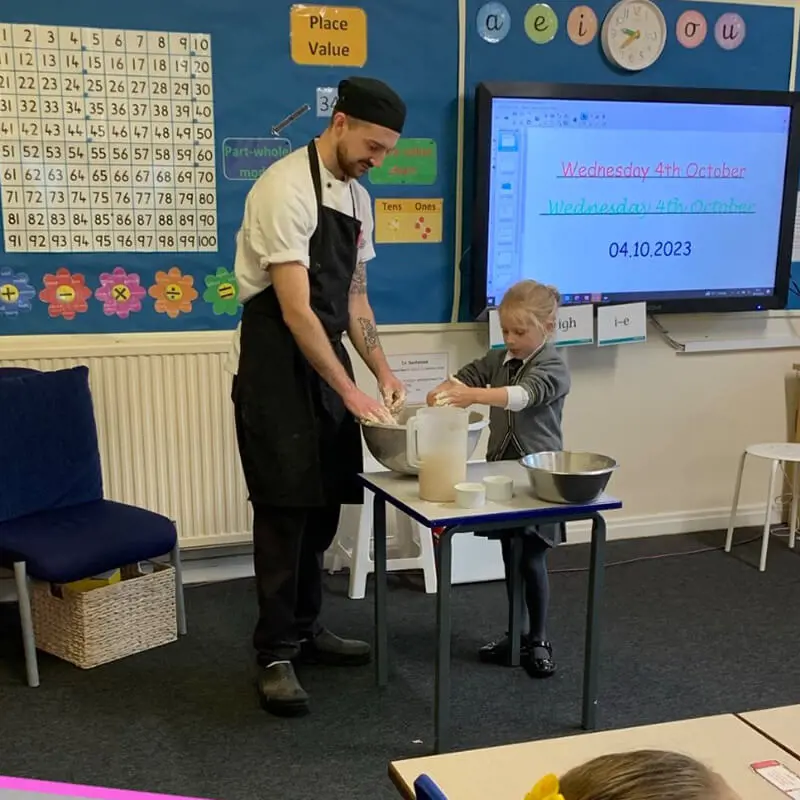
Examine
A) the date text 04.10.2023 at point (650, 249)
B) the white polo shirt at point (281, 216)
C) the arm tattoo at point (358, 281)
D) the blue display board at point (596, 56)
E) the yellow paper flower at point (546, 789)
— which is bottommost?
the yellow paper flower at point (546, 789)

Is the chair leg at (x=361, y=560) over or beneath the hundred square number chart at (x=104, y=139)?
beneath

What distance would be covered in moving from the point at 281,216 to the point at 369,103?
34cm

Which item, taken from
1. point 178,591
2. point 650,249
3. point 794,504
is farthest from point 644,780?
point 794,504

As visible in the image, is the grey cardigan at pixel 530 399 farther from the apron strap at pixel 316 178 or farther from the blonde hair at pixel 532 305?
the apron strap at pixel 316 178

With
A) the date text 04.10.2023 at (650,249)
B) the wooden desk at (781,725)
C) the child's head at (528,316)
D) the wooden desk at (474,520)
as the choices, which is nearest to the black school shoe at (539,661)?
the wooden desk at (474,520)

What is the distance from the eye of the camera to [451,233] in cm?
355

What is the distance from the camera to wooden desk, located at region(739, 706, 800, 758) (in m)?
1.23

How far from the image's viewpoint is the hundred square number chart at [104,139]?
3055 millimetres

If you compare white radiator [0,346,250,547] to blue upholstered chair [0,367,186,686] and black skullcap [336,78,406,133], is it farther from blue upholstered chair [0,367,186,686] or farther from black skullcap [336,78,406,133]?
black skullcap [336,78,406,133]

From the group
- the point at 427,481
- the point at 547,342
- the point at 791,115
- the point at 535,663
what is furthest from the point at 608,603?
the point at 791,115

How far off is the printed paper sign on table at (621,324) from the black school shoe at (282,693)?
1.82 meters

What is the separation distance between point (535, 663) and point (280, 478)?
924mm

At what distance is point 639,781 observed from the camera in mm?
811

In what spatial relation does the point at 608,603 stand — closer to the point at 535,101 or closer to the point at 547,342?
the point at 547,342
